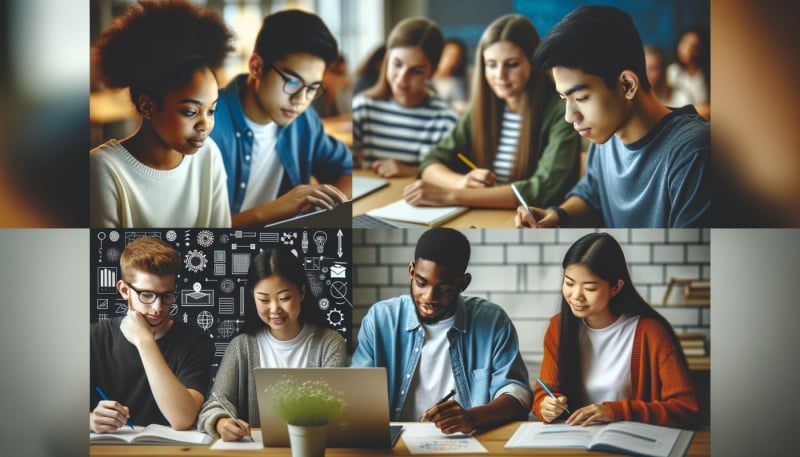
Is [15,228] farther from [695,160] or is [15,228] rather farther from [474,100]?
[695,160]

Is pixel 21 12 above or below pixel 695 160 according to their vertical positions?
above

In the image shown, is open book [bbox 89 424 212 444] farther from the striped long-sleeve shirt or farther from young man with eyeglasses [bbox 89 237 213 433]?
the striped long-sleeve shirt

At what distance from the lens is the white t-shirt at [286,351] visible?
331 centimetres

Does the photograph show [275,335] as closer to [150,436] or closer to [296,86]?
[150,436]

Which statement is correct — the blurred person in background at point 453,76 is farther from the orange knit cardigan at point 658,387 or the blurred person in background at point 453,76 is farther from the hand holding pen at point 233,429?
Answer: the hand holding pen at point 233,429

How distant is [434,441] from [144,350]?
1.02 meters

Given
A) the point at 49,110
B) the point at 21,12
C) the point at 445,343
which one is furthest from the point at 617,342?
the point at 21,12

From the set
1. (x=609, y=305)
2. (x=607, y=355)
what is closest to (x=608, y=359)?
(x=607, y=355)

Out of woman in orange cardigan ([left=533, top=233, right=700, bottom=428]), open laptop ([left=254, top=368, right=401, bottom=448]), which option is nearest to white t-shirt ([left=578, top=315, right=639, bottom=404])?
woman in orange cardigan ([left=533, top=233, right=700, bottom=428])

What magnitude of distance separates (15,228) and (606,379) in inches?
81.1

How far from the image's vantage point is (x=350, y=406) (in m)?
3.12

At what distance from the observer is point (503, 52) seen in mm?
3252

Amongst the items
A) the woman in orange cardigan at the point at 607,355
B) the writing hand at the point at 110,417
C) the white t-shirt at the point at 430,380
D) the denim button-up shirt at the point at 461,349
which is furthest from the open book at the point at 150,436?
the woman in orange cardigan at the point at 607,355

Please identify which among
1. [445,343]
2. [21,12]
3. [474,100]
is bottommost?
[445,343]
